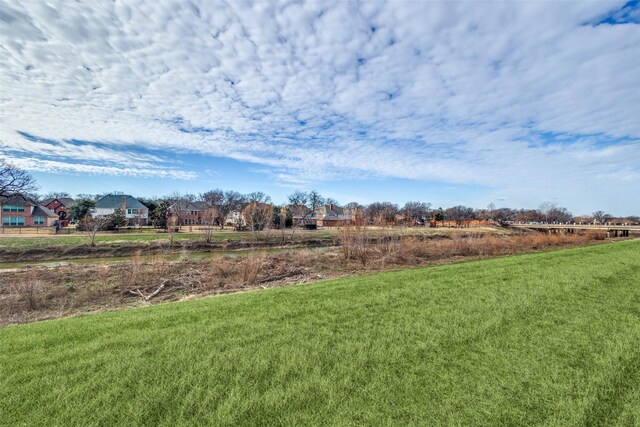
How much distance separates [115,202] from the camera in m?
67.4

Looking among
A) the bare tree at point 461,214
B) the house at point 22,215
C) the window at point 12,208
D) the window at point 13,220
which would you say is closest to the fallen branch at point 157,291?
the house at point 22,215

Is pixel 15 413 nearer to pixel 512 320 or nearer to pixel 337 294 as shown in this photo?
pixel 337 294

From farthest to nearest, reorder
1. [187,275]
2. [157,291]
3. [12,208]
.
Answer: [12,208], [187,275], [157,291]

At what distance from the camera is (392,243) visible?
22.8 meters

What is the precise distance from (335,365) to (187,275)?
1573 centimetres

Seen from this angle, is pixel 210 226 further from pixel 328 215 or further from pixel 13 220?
pixel 328 215

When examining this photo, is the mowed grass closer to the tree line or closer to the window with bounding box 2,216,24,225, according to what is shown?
the tree line

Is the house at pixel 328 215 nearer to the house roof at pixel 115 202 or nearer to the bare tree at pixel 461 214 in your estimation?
the bare tree at pixel 461 214

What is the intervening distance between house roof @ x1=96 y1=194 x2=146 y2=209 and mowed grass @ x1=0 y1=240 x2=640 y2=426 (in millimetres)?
72379

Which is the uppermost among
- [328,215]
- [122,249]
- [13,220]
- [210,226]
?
[328,215]

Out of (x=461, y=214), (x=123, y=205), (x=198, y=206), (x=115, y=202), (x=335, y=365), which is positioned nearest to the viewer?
(x=335, y=365)

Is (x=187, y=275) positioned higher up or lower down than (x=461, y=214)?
lower down

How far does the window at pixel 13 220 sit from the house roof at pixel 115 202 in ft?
42.6

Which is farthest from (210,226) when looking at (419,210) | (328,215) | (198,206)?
(419,210)
